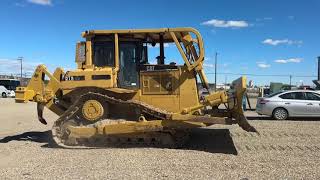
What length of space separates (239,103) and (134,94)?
279 centimetres

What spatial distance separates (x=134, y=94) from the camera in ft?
41.7

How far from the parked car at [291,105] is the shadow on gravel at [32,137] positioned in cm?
1062

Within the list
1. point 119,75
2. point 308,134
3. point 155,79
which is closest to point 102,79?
point 119,75

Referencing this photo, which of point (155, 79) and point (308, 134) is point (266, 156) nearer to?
point (155, 79)

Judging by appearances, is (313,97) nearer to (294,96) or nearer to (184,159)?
(294,96)

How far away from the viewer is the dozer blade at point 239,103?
1167cm

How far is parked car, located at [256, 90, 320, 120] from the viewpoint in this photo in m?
21.7

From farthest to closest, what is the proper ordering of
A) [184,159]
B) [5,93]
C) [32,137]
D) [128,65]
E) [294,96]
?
[5,93], [294,96], [32,137], [128,65], [184,159]

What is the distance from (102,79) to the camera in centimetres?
1254

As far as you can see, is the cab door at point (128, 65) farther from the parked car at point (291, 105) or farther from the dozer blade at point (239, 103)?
the parked car at point (291, 105)

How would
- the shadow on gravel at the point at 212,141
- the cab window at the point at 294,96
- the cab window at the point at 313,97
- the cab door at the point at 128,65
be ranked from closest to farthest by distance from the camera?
1. the shadow on gravel at the point at 212,141
2. the cab door at the point at 128,65
3. the cab window at the point at 313,97
4. the cab window at the point at 294,96

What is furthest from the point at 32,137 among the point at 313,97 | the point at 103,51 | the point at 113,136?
the point at 313,97

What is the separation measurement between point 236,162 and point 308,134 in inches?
233

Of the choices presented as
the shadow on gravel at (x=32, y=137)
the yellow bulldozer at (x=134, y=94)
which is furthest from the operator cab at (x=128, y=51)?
the shadow on gravel at (x=32, y=137)
